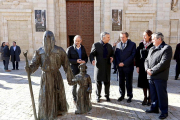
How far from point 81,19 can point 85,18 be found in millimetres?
372

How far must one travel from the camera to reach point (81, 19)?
15.4m

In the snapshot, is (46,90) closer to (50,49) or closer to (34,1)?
(50,49)

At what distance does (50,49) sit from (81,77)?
1.17 metres

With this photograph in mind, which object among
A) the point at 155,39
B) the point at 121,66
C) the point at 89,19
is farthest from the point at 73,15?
the point at 155,39

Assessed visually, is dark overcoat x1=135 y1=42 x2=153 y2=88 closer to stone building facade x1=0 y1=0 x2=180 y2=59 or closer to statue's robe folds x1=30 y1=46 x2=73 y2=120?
statue's robe folds x1=30 y1=46 x2=73 y2=120

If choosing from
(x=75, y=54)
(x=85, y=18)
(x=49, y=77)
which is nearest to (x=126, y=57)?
(x=75, y=54)

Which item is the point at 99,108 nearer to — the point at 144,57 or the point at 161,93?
the point at 161,93

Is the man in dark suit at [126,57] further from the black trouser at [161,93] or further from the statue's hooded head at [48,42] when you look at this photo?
the statue's hooded head at [48,42]

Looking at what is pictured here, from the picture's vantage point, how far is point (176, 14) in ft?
48.2

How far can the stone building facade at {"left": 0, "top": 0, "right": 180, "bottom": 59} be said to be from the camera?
572 inches

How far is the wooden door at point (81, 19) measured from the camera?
50.3ft

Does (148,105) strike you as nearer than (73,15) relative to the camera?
Yes

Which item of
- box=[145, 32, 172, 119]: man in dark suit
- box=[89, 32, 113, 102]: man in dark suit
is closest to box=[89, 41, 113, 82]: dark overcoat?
box=[89, 32, 113, 102]: man in dark suit

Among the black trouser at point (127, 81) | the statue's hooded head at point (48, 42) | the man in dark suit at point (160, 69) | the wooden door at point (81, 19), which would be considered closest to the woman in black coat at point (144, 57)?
the black trouser at point (127, 81)
